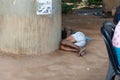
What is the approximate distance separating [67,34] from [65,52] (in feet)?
2.21

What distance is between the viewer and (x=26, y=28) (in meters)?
6.14

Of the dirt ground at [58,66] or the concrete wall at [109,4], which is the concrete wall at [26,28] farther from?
the concrete wall at [109,4]

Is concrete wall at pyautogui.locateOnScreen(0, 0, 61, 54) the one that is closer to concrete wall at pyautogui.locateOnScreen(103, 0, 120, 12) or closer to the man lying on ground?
the man lying on ground

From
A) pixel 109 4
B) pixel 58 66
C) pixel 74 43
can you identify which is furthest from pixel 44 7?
pixel 109 4

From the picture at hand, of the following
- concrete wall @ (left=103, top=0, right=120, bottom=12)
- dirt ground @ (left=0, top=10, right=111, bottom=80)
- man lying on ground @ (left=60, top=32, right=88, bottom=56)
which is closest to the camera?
dirt ground @ (left=0, top=10, right=111, bottom=80)

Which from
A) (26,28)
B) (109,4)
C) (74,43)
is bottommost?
(74,43)

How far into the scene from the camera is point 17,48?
20.6 ft

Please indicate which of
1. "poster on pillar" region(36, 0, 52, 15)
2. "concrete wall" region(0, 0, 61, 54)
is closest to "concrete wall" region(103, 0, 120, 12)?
"concrete wall" region(0, 0, 61, 54)

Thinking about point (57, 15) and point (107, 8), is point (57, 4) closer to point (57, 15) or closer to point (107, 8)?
point (57, 15)

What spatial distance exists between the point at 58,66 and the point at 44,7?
1.12 meters

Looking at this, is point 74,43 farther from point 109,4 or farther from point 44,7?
point 109,4

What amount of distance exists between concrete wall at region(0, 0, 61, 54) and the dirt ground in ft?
0.56

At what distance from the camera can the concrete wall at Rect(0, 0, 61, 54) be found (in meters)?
6.08

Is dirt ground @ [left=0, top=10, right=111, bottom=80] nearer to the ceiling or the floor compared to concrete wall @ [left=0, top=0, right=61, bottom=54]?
nearer to the floor
